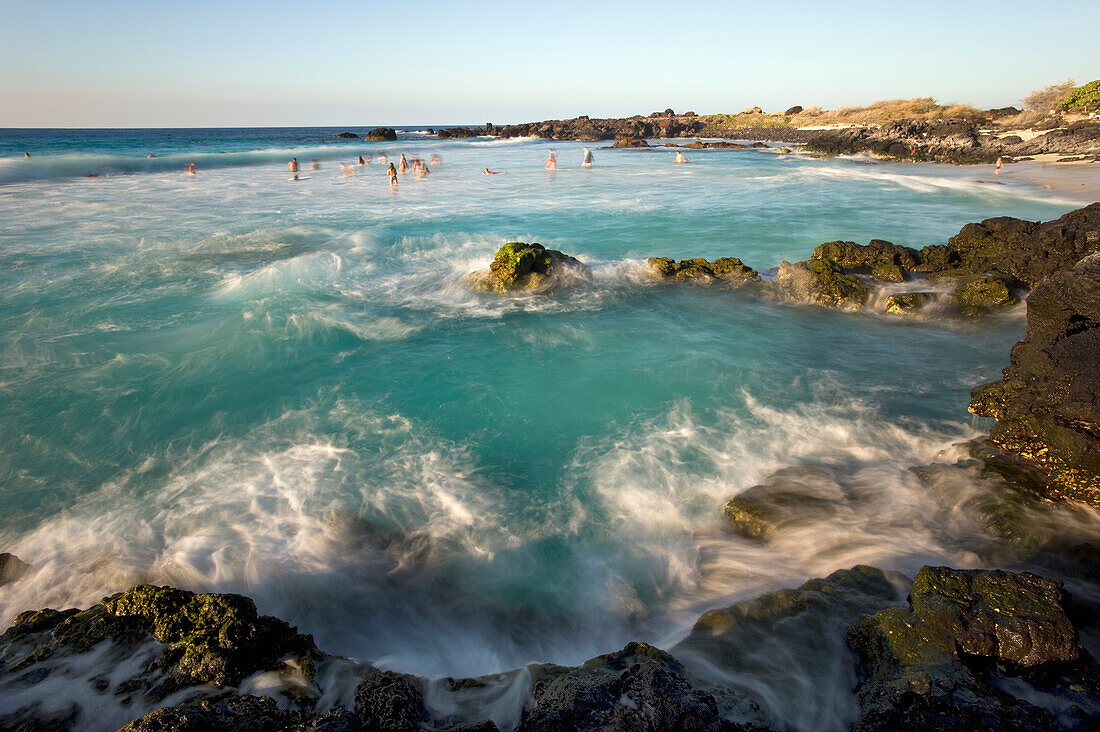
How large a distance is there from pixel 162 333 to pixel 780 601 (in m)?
12.0

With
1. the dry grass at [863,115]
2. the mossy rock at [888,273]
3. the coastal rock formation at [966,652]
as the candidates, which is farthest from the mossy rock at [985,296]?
the dry grass at [863,115]

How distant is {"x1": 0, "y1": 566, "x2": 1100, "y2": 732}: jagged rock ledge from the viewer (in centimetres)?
289

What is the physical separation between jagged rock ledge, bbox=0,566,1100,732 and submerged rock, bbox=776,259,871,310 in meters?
9.12

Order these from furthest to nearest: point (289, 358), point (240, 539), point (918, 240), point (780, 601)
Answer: point (918, 240) < point (289, 358) < point (240, 539) < point (780, 601)

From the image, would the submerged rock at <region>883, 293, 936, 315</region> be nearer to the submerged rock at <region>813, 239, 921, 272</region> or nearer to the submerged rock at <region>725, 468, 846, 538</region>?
the submerged rock at <region>813, 239, 921, 272</region>

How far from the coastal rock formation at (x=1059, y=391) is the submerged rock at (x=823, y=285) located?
4.41 meters

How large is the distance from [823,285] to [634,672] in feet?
37.2

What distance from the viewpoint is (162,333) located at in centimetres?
1061

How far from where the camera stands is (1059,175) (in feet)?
93.0

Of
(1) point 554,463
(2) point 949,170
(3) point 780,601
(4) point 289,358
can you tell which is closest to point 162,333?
(4) point 289,358

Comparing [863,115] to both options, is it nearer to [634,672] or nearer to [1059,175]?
[1059,175]

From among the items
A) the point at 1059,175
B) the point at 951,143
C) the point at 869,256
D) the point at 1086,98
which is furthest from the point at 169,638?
the point at 1086,98

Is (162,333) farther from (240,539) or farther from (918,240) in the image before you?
(918,240)

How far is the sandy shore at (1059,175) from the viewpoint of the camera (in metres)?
23.7
